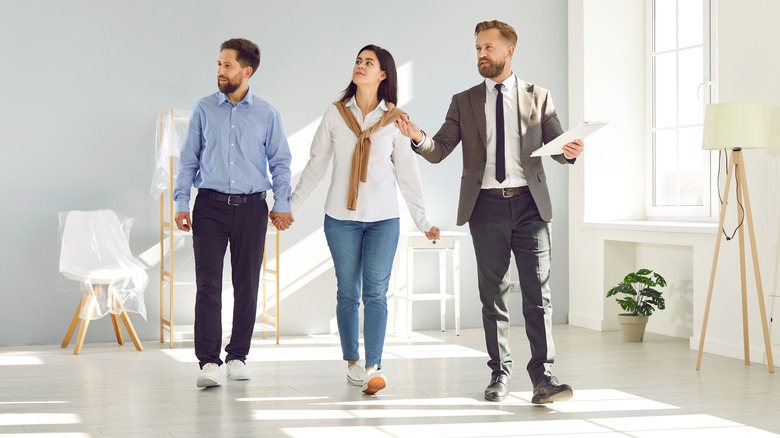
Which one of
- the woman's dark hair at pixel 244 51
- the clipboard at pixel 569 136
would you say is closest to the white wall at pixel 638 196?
the clipboard at pixel 569 136

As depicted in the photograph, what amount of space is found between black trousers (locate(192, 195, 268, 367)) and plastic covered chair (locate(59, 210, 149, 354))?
137 centimetres

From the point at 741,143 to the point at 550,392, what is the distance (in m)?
1.77

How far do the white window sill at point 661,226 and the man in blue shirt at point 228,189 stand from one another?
8.41 feet

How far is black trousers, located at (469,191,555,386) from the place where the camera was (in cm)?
391

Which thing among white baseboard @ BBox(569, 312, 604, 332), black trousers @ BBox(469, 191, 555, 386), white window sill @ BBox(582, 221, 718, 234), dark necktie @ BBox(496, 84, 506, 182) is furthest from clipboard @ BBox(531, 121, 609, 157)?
white baseboard @ BBox(569, 312, 604, 332)

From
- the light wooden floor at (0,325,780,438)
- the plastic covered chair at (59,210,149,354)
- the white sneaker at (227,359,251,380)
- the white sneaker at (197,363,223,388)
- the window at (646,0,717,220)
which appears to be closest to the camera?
the light wooden floor at (0,325,780,438)

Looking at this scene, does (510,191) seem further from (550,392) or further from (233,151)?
(233,151)

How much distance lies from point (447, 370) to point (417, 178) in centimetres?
111

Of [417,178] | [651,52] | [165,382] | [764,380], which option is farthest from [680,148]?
[165,382]

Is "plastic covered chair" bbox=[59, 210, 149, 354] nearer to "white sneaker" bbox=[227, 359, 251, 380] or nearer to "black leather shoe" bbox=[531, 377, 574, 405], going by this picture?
"white sneaker" bbox=[227, 359, 251, 380]

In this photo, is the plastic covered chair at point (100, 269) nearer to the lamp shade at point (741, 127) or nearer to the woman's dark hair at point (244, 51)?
the woman's dark hair at point (244, 51)

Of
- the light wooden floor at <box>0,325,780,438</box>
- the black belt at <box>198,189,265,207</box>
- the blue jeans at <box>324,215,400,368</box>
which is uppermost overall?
the black belt at <box>198,189,265,207</box>

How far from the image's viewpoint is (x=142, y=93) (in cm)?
594

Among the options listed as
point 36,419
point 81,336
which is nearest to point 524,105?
point 36,419
